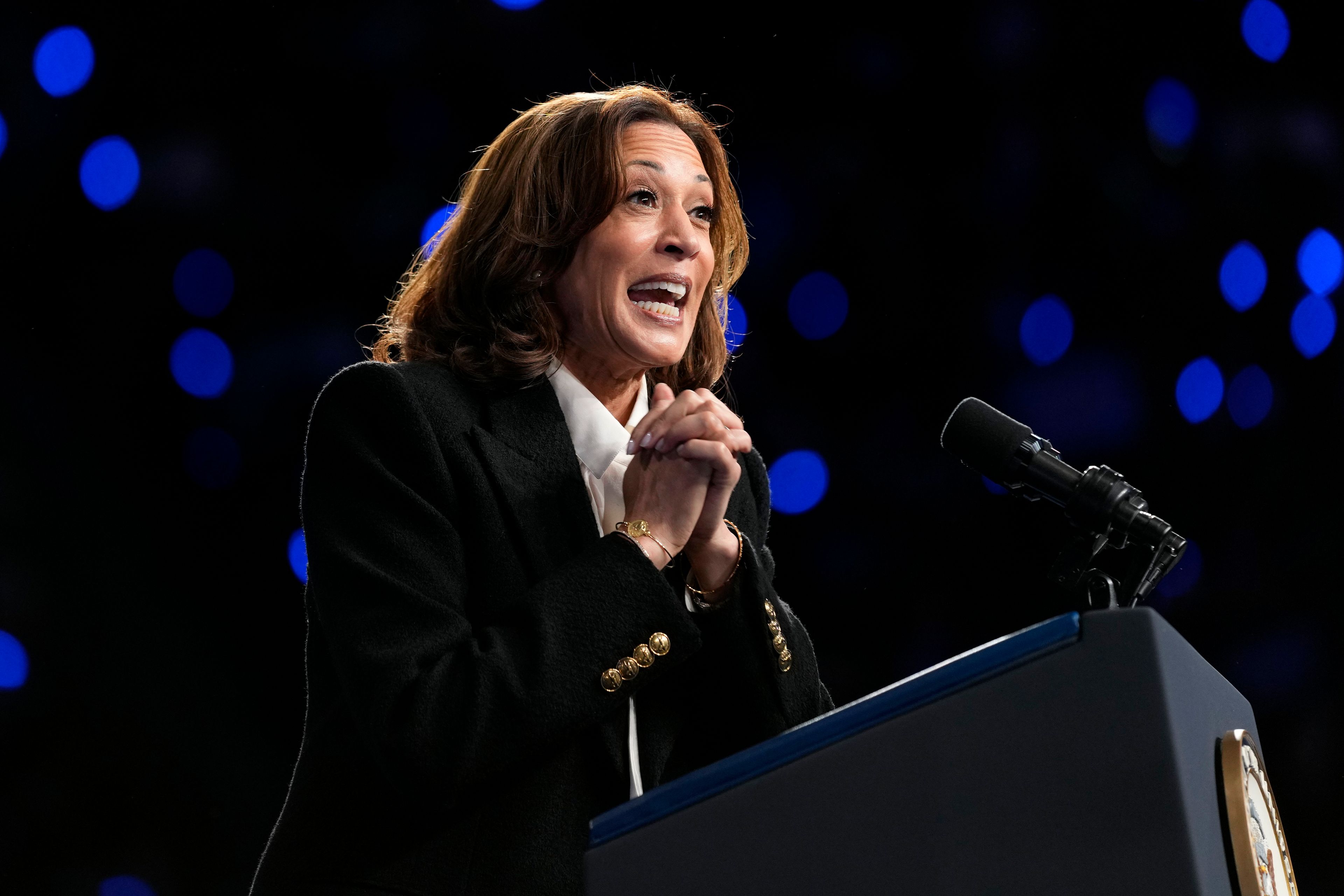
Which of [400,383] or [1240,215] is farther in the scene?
[1240,215]

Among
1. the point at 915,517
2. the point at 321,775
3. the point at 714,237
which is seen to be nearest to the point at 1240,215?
the point at 915,517

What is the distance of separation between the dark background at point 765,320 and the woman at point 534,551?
710mm

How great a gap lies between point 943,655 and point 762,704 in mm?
1381

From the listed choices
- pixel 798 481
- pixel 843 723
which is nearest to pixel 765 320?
pixel 798 481

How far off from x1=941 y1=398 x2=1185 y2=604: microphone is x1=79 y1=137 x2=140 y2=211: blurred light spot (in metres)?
1.70

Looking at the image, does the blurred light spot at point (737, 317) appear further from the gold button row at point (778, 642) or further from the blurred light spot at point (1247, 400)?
the gold button row at point (778, 642)

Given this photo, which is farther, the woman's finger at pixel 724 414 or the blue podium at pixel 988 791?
the woman's finger at pixel 724 414

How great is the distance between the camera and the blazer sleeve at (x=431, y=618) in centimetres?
102

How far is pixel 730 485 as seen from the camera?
1.19 m

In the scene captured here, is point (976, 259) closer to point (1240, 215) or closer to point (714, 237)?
point (1240, 215)

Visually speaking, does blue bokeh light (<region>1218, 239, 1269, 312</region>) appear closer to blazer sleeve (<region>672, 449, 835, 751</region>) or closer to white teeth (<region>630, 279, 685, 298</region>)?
white teeth (<region>630, 279, 685, 298</region>)

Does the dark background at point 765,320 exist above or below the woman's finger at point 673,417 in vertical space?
above

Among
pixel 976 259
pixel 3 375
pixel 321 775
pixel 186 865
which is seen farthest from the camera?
pixel 976 259

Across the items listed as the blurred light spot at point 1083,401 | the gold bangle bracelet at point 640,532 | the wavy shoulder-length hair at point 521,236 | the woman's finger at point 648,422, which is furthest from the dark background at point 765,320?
the gold bangle bracelet at point 640,532
